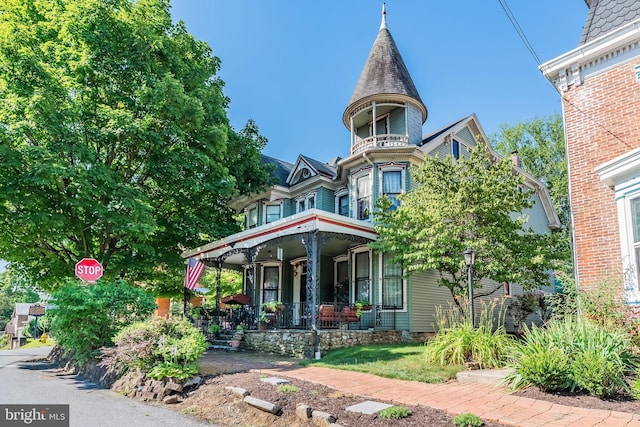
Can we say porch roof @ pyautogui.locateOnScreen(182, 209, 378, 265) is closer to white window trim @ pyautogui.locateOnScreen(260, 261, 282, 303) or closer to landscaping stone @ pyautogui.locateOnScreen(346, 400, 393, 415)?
white window trim @ pyautogui.locateOnScreen(260, 261, 282, 303)

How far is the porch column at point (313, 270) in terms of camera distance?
1164 centimetres

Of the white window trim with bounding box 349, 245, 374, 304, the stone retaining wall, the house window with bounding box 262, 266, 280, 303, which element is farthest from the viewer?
the house window with bounding box 262, 266, 280, 303

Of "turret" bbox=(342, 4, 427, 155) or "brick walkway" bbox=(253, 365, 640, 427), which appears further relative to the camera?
"turret" bbox=(342, 4, 427, 155)

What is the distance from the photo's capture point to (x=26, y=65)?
12.6 meters

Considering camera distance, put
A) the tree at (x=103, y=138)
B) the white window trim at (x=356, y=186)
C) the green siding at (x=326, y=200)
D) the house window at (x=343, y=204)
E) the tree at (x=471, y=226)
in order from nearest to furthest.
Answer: the tree at (x=471, y=226), the tree at (x=103, y=138), the white window trim at (x=356, y=186), the house window at (x=343, y=204), the green siding at (x=326, y=200)

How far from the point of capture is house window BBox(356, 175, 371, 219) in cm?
1633

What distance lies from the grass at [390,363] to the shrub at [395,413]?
2355 millimetres

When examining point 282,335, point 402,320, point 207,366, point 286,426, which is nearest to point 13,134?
point 207,366

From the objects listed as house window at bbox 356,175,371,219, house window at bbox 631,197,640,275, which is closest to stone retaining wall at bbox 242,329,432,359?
house window at bbox 356,175,371,219

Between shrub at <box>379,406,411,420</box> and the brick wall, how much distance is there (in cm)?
543

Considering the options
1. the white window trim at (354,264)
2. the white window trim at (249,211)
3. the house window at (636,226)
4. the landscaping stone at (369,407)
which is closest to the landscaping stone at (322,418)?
the landscaping stone at (369,407)

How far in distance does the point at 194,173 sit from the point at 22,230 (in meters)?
5.81

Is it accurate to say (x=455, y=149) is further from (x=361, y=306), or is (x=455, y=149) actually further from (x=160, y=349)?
(x=160, y=349)

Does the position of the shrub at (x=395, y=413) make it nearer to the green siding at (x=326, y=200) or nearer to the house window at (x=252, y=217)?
the green siding at (x=326, y=200)
